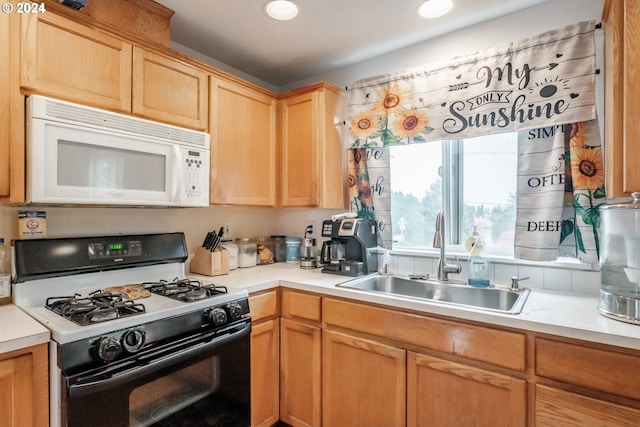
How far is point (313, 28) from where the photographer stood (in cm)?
197

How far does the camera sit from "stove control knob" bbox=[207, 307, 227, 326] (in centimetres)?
149

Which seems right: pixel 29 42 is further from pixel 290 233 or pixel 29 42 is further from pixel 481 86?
pixel 481 86

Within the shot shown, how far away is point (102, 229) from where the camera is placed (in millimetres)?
1811

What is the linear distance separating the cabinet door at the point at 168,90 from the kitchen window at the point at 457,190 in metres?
1.28

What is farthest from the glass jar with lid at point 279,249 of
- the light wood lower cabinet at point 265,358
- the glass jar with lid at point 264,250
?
the light wood lower cabinet at point 265,358

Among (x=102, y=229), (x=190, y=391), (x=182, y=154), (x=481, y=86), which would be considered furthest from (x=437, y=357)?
(x=102, y=229)

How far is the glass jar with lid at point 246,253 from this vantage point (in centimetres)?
237

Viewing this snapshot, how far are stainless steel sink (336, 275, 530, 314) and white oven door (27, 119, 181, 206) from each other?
1094 millimetres

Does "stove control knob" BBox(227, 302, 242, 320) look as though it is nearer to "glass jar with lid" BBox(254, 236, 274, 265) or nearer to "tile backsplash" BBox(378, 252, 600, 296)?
"glass jar with lid" BBox(254, 236, 274, 265)

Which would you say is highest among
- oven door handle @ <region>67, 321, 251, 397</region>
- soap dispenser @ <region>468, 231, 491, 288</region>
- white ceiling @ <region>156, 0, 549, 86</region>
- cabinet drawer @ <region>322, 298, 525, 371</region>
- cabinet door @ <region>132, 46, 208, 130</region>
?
white ceiling @ <region>156, 0, 549, 86</region>

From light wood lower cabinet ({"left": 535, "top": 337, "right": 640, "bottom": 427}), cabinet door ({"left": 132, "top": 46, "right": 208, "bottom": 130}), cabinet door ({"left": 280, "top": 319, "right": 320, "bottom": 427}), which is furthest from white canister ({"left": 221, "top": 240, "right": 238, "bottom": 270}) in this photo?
light wood lower cabinet ({"left": 535, "top": 337, "right": 640, "bottom": 427})

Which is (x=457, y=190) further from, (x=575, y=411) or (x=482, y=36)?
(x=575, y=411)

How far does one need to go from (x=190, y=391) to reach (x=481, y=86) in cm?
210

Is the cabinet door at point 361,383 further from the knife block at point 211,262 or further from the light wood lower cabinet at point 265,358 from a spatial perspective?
the knife block at point 211,262
